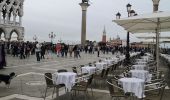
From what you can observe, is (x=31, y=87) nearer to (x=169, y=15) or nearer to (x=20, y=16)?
(x=169, y=15)

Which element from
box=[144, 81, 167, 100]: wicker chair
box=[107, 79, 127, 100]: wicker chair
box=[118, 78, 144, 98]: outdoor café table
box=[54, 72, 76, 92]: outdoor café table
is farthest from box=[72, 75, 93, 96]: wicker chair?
box=[144, 81, 167, 100]: wicker chair

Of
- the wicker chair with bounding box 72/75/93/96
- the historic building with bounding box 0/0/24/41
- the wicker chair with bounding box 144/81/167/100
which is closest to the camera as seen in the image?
the wicker chair with bounding box 144/81/167/100

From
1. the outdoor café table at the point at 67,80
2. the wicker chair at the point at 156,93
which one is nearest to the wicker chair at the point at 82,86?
the outdoor café table at the point at 67,80

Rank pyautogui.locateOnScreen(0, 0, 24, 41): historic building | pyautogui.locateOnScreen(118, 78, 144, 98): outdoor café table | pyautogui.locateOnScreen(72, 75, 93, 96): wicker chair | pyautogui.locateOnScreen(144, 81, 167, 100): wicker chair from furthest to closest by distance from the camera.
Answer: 1. pyautogui.locateOnScreen(0, 0, 24, 41): historic building
2. pyautogui.locateOnScreen(72, 75, 93, 96): wicker chair
3. pyautogui.locateOnScreen(118, 78, 144, 98): outdoor café table
4. pyautogui.locateOnScreen(144, 81, 167, 100): wicker chair

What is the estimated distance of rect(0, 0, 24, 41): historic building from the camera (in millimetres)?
65750

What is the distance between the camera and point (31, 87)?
10891 millimetres

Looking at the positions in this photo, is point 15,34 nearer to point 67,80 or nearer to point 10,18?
point 10,18

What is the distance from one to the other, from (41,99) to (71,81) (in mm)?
1092

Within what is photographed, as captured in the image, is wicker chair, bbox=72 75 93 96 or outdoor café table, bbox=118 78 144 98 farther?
wicker chair, bbox=72 75 93 96

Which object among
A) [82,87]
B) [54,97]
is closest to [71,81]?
[82,87]

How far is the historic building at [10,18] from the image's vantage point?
6575 centimetres

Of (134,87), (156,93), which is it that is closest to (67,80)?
(134,87)

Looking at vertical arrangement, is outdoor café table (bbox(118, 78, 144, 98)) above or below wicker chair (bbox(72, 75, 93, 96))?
above

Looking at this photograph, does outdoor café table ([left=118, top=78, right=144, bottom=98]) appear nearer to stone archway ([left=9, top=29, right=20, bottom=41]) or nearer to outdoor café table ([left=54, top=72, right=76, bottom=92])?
outdoor café table ([left=54, top=72, right=76, bottom=92])
